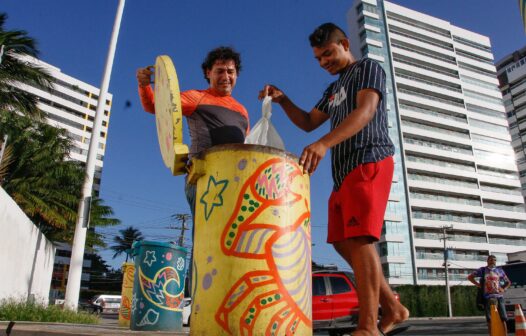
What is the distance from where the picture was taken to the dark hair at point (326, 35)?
2281 mm

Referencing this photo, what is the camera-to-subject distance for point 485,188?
2486 inches

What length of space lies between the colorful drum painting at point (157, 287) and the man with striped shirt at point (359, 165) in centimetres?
405

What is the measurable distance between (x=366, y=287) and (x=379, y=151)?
0.65 meters

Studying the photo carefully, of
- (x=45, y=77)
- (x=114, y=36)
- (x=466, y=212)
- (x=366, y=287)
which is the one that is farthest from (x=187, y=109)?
(x=466, y=212)

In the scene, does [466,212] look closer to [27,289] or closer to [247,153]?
[27,289]

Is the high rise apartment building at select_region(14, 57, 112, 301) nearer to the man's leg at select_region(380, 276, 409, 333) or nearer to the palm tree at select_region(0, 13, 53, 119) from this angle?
the palm tree at select_region(0, 13, 53, 119)

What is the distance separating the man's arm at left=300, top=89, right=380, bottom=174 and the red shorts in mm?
201

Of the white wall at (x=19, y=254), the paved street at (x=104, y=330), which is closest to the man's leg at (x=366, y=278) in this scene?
the paved street at (x=104, y=330)

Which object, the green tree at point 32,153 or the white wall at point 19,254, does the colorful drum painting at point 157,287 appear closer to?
the white wall at point 19,254

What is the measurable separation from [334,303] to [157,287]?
4.37 metres

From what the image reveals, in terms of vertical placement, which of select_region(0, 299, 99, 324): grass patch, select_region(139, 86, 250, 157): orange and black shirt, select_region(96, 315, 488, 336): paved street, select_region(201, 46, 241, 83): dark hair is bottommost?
select_region(96, 315, 488, 336): paved street

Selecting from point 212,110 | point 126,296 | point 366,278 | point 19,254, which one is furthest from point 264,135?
point 19,254

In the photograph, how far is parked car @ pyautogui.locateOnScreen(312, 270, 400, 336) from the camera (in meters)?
8.39

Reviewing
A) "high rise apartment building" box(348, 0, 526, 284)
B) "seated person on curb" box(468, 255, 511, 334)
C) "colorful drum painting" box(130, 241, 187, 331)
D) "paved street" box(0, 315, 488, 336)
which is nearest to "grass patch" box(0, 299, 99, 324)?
"paved street" box(0, 315, 488, 336)
